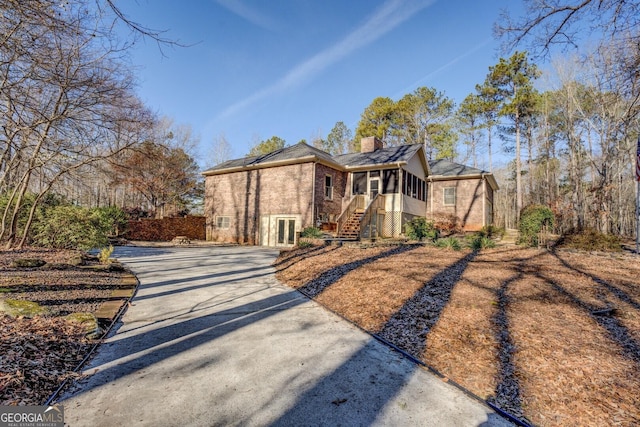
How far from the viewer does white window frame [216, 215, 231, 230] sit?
64.9 ft

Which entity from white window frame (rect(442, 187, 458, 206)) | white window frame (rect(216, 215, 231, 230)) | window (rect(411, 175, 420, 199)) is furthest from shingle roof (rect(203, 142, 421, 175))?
white window frame (rect(442, 187, 458, 206))

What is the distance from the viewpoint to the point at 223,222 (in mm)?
20078

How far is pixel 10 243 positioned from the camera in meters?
9.33

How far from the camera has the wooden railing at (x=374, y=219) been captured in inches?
551

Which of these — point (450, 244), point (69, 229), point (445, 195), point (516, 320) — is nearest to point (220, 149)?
point (445, 195)

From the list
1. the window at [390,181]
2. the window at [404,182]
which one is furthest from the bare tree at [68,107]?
the window at [404,182]

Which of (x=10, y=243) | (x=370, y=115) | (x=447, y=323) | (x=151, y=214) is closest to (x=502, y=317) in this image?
(x=447, y=323)

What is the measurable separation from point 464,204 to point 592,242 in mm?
9984

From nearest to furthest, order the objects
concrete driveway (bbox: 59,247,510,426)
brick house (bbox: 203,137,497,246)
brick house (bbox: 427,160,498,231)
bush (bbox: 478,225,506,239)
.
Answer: concrete driveway (bbox: 59,247,510,426) < brick house (bbox: 203,137,497,246) < bush (bbox: 478,225,506,239) < brick house (bbox: 427,160,498,231)

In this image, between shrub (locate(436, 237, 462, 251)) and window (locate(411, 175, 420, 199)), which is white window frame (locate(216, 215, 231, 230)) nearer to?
window (locate(411, 175, 420, 199))

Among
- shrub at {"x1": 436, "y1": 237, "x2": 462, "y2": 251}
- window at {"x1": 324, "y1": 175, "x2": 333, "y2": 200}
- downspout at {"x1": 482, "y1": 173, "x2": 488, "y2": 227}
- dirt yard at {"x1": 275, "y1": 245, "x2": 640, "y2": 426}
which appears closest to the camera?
dirt yard at {"x1": 275, "y1": 245, "x2": 640, "y2": 426}

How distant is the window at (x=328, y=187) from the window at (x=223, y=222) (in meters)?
7.03

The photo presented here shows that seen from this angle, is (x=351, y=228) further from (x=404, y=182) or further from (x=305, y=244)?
(x=404, y=182)

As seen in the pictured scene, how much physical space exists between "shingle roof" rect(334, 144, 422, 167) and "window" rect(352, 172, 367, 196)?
63cm
